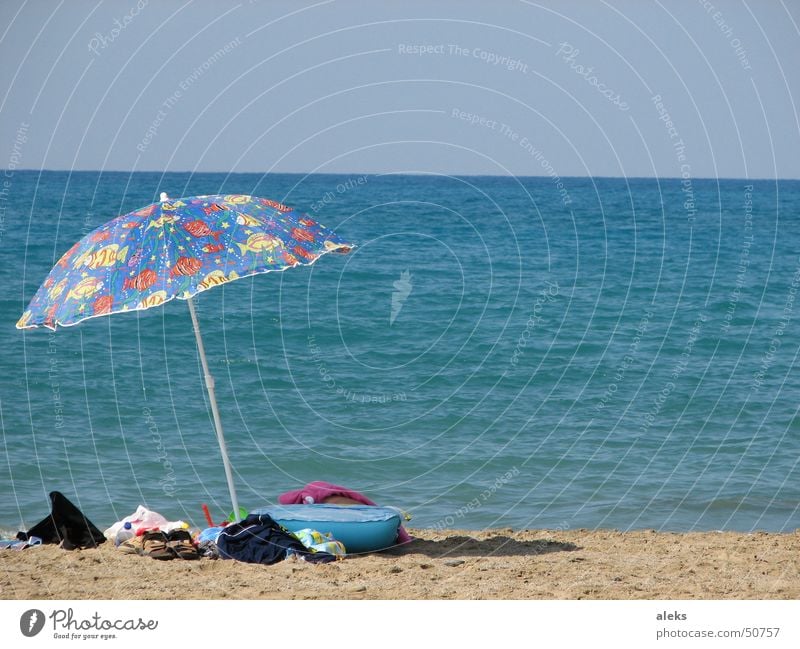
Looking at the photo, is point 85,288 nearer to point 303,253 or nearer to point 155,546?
point 303,253

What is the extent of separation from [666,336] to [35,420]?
33.6 ft

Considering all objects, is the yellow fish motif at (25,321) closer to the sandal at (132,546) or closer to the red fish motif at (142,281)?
the red fish motif at (142,281)

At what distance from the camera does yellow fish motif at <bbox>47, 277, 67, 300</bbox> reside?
24.8 ft

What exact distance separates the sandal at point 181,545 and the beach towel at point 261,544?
19cm

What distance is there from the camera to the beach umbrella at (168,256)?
23.6ft

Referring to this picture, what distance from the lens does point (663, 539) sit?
8805mm

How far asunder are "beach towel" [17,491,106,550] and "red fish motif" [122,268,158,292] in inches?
69.7

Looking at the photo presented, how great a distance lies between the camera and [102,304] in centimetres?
723

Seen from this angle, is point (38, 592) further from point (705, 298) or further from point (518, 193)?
point (518, 193)

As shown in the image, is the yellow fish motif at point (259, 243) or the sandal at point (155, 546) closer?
the yellow fish motif at point (259, 243)

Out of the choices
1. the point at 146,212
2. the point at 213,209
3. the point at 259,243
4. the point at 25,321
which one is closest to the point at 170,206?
the point at 146,212

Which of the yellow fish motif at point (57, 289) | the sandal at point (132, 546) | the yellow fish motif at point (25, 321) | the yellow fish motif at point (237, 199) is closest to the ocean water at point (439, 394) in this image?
the sandal at point (132, 546)

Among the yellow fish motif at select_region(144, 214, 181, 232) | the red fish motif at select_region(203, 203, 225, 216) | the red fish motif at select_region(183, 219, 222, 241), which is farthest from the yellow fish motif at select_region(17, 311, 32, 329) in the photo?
the red fish motif at select_region(203, 203, 225, 216)
